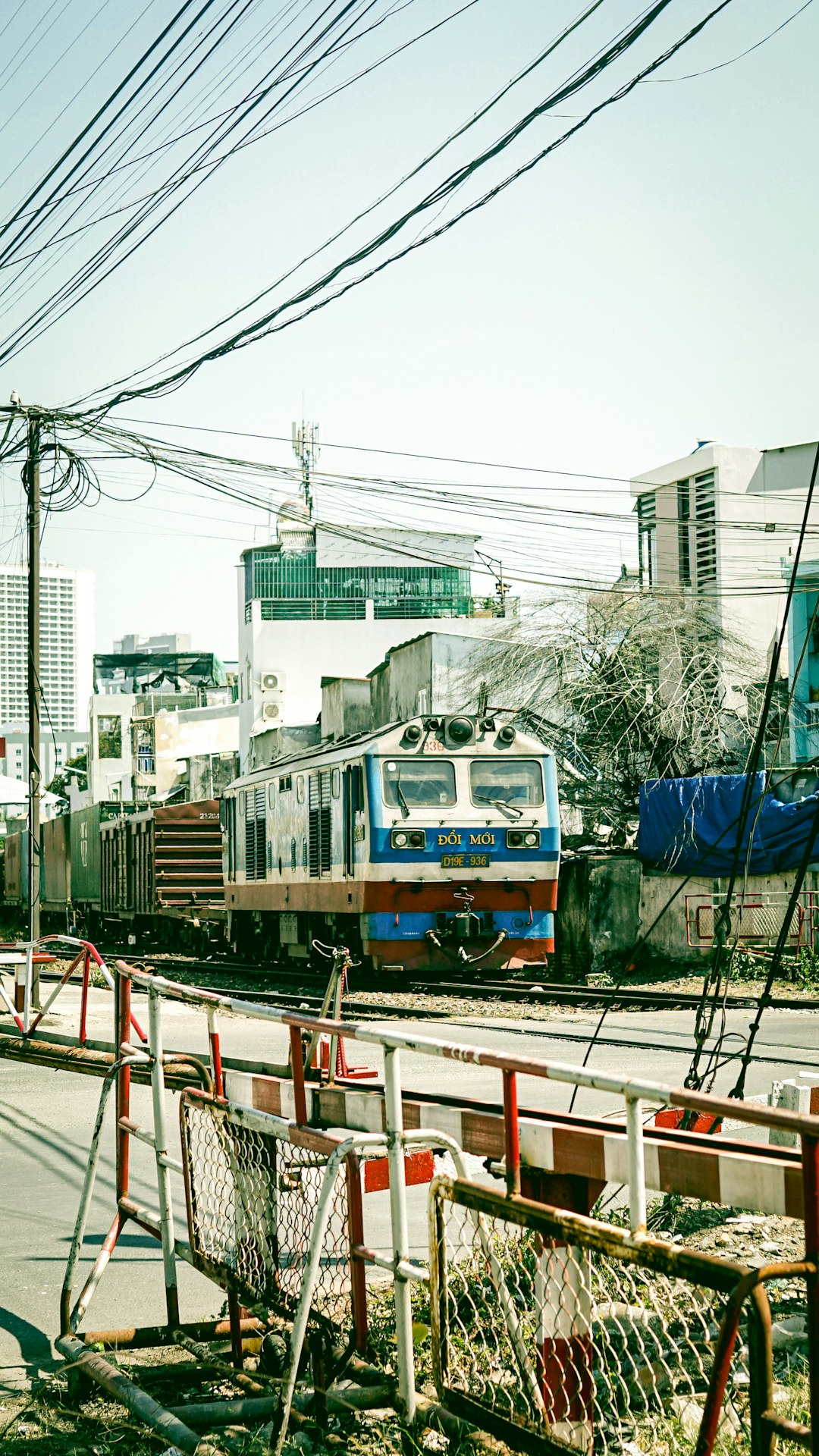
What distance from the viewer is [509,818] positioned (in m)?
18.2

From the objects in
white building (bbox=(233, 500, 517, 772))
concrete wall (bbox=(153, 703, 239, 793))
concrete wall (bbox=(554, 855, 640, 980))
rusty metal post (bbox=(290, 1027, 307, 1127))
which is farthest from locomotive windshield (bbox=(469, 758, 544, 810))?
concrete wall (bbox=(153, 703, 239, 793))

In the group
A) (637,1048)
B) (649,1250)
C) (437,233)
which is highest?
(437,233)

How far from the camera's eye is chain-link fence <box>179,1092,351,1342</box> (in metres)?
4.90

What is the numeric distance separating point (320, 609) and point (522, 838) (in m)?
38.5

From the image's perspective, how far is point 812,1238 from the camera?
306cm

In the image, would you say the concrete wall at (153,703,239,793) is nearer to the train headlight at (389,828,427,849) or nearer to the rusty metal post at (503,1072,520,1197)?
the train headlight at (389,828,427,849)

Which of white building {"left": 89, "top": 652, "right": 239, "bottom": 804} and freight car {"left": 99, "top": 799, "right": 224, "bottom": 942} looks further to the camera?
white building {"left": 89, "top": 652, "right": 239, "bottom": 804}

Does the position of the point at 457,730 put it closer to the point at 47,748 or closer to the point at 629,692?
the point at 629,692

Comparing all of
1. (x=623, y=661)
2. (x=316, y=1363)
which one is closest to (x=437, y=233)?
(x=316, y=1363)

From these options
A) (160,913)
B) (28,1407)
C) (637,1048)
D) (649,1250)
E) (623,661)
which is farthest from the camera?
(160,913)

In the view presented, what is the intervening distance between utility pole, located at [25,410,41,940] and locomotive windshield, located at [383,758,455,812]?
534 cm

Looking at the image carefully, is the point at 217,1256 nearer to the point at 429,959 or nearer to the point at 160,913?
the point at 429,959

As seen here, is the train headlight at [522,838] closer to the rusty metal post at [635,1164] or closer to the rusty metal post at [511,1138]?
the rusty metal post at [511,1138]

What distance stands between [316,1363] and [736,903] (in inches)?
670
